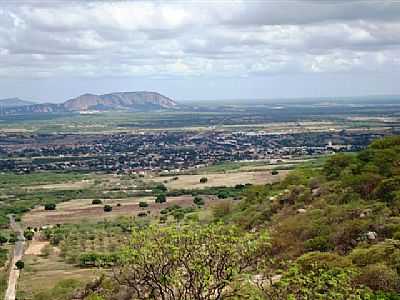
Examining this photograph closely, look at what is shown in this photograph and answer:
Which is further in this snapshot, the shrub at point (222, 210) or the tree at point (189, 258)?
the shrub at point (222, 210)

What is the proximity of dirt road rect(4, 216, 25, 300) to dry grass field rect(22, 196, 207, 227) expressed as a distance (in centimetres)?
170

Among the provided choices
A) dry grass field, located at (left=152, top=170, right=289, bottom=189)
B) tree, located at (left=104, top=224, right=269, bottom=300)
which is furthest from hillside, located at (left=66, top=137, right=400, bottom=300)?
dry grass field, located at (left=152, top=170, right=289, bottom=189)

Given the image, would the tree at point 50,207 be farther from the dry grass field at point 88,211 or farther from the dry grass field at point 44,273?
the dry grass field at point 44,273

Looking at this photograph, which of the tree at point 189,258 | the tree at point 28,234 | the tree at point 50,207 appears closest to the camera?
the tree at point 189,258

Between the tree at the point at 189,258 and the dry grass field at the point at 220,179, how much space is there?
63.2 meters

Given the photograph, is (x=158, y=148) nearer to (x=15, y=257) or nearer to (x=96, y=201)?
(x=96, y=201)

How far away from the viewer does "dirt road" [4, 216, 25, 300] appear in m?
34.7

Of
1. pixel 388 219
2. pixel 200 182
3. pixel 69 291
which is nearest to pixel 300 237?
pixel 388 219

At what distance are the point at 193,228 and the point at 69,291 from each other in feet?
58.6

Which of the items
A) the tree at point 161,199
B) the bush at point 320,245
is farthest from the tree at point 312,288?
the tree at point 161,199

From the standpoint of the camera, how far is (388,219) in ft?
83.7

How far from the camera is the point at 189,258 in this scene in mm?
14547

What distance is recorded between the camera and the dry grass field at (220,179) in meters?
81.8

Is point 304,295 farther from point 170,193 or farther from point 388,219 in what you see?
point 170,193
